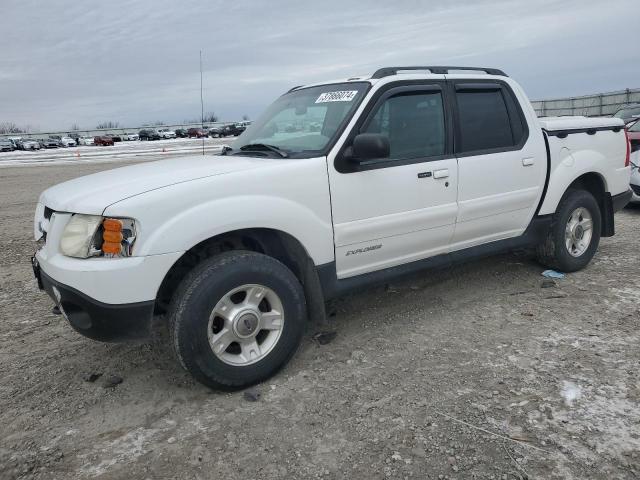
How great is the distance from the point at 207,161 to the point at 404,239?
1527mm

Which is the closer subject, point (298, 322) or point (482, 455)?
point (482, 455)

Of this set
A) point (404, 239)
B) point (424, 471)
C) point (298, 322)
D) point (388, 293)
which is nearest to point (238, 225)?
point (298, 322)

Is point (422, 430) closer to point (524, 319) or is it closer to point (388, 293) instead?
point (524, 319)

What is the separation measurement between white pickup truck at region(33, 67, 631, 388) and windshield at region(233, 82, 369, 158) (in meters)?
0.02

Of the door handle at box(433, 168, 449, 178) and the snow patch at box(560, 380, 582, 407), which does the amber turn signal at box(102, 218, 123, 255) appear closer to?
the door handle at box(433, 168, 449, 178)

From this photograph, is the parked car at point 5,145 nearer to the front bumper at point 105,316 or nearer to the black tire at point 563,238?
the front bumper at point 105,316

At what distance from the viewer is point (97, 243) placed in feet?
9.72

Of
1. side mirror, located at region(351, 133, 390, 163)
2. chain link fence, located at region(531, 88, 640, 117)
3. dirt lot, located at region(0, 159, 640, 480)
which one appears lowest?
dirt lot, located at region(0, 159, 640, 480)

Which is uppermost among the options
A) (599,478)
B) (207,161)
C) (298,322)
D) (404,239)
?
(207,161)

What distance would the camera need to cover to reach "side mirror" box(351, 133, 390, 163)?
133 inches

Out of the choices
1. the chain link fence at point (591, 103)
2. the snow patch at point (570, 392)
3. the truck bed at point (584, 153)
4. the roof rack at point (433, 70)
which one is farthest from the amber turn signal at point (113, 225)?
the chain link fence at point (591, 103)

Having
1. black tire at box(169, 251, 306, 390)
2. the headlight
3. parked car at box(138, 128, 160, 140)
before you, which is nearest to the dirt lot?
black tire at box(169, 251, 306, 390)

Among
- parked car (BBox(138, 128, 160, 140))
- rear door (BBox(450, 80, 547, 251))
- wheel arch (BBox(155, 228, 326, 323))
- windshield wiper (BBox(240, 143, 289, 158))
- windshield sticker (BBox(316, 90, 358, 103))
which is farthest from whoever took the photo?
parked car (BBox(138, 128, 160, 140))

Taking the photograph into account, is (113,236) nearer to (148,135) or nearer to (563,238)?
(563,238)
